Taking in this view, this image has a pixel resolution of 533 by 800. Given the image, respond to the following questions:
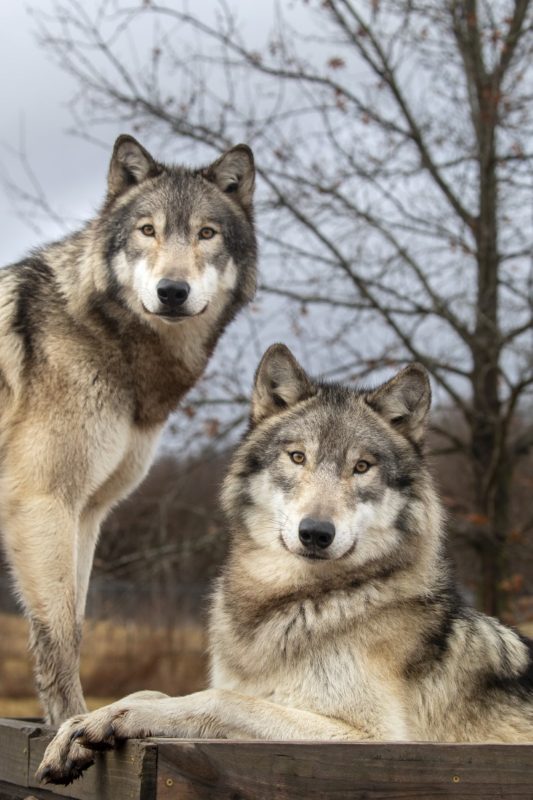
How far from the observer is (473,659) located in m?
3.34

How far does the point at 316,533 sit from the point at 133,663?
11185 millimetres

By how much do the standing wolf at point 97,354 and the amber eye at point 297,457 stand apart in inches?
43.9

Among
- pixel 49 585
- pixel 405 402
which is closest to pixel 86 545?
pixel 49 585

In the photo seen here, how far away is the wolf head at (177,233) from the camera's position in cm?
434

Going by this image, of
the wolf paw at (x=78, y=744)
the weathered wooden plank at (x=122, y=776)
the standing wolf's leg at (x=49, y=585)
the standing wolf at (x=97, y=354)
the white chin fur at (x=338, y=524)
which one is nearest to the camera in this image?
the weathered wooden plank at (x=122, y=776)

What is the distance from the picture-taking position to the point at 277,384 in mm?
3811

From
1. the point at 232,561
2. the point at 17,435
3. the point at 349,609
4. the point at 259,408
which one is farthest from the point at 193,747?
the point at 17,435

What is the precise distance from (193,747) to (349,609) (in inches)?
38.5

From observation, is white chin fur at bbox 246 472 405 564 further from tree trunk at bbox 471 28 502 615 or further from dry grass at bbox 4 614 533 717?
dry grass at bbox 4 614 533 717

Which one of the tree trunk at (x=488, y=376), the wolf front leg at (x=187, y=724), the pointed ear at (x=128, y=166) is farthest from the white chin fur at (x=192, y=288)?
the tree trunk at (x=488, y=376)

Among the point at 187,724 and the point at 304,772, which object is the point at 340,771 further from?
the point at 187,724

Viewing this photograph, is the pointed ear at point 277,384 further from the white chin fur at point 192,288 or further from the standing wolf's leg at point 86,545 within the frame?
the standing wolf's leg at point 86,545

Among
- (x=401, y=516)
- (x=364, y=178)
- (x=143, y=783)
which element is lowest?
→ (x=143, y=783)

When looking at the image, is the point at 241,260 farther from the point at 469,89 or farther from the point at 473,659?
the point at 469,89
